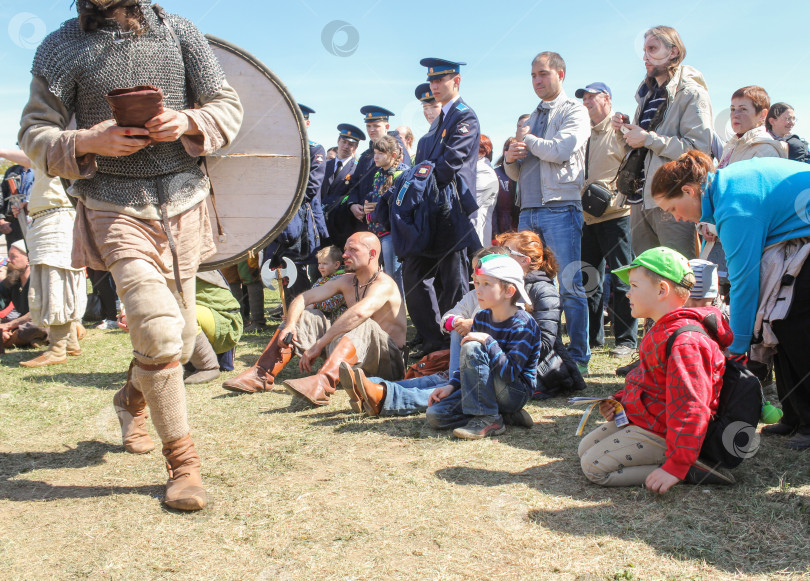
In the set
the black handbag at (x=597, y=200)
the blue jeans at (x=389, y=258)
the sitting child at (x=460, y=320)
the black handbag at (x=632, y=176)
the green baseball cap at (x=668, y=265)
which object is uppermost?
the black handbag at (x=632, y=176)

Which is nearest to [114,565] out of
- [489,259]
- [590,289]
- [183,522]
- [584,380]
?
[183,522]

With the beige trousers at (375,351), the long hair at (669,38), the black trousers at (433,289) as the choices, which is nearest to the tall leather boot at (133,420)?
the beige trousers at (375,351)

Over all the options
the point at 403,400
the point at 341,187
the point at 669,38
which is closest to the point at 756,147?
the point at 669,38

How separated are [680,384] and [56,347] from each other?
518 cm

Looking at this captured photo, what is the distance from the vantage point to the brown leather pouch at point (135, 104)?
2.40 m

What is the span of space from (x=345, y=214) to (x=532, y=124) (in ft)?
8.85

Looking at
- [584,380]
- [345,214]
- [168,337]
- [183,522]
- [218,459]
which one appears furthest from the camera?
[345,214]

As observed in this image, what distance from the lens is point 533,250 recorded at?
4246 mm

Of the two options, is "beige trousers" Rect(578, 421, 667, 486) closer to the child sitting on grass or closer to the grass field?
the grass field

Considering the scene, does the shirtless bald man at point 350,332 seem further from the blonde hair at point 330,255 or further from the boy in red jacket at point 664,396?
the boy in red jacket at point 664,396

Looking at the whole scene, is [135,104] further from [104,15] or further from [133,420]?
[133,420]

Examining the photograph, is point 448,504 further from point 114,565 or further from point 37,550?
point 37,550

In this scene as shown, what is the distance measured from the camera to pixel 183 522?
2406 millimetres

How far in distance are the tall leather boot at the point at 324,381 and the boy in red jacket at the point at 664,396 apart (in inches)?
67.0
